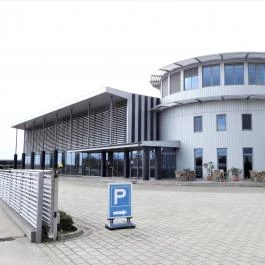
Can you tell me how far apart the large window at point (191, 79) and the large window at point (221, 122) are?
3593 mm

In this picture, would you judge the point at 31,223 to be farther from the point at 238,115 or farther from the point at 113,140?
the point at 113,140

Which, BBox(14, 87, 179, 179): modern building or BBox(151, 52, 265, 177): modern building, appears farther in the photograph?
BBox(14, 87, 179, 179): modern building

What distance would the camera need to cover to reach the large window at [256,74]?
3200 cm

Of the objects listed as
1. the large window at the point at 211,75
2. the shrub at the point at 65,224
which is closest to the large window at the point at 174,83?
the large window at the point at 211,75

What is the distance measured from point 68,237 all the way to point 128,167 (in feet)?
94.2

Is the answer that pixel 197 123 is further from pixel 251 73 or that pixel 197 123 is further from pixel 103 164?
pixel 103 164

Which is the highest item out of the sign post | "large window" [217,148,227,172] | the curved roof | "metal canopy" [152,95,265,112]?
the curved roof

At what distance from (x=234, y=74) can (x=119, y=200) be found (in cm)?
2574

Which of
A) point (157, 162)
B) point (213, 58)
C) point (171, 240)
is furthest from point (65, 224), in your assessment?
point (213, 58)

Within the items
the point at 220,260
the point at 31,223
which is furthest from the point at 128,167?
the point at 220,260

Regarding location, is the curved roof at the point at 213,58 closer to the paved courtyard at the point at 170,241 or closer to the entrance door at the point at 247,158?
the entrance door at the point at 247,158

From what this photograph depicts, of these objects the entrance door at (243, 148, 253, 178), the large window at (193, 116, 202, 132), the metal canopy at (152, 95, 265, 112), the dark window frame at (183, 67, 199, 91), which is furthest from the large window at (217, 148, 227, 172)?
the dark window frame at (183, 67, 199, 91)

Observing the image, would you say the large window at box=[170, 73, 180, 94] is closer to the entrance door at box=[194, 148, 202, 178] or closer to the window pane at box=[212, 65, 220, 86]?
the window pane at box=[212, 65, 220, 86]

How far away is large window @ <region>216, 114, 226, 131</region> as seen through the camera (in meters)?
31.8
